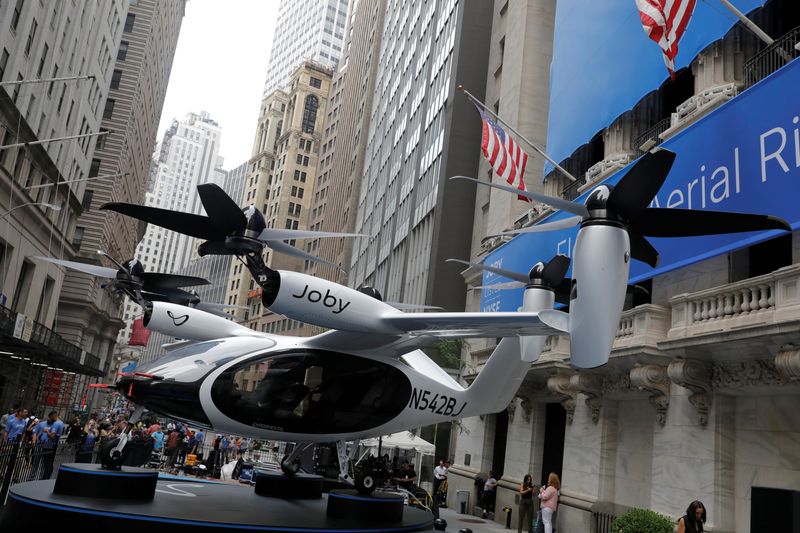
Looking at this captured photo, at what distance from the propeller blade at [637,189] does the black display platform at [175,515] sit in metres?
6.65

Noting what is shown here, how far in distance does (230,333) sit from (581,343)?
870 cm

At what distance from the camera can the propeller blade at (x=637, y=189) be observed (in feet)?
27.3

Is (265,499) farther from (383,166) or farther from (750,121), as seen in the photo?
(383,166)

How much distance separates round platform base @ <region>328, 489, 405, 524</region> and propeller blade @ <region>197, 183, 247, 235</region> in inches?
205

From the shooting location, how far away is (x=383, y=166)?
73438 millimetres

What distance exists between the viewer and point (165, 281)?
1573 centimetres

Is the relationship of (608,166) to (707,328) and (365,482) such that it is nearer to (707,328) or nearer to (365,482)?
(707,328)

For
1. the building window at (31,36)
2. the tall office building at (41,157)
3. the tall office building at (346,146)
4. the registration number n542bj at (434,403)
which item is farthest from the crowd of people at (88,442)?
the tall office building at (346,146)

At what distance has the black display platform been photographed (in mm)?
9680

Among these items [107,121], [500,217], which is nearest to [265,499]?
[500,217]

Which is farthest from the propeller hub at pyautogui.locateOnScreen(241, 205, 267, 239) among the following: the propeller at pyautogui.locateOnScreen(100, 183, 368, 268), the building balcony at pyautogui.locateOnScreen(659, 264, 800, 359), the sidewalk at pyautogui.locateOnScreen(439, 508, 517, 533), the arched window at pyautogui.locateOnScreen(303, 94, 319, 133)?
the arched window at pyautogui.locateOnScreen(303, 94, 319, 133)

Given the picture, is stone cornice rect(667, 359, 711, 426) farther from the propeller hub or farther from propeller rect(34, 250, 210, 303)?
propeller rect(34, 250, 210, 303)

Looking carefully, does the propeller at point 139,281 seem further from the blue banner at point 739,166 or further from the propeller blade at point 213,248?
the blue banner at point 739,166

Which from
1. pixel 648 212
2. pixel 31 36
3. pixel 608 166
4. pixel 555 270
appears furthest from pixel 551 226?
pixel 31 36
